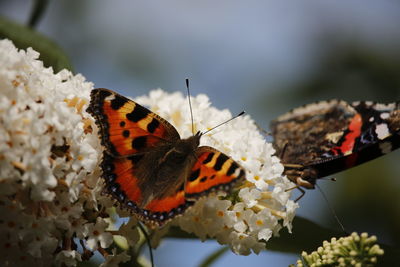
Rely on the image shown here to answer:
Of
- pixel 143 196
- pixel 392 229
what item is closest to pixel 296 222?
pixel 143 196

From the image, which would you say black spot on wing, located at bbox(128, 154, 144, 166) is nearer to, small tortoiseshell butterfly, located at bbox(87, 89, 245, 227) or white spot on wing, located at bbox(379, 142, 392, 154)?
small tortoiseshell butterfly, located at bbox(87, 89, 245, 227)

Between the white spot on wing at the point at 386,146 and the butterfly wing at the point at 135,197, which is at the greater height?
the butterfly wing at the point at 135,197

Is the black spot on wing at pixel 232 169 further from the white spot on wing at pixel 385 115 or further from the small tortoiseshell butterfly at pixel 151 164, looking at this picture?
the white spot on wing at pixel 385 115

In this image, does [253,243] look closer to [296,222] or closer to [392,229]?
[296,222]

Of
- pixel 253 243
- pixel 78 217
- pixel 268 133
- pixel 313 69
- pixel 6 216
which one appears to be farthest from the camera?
pixel 313 69

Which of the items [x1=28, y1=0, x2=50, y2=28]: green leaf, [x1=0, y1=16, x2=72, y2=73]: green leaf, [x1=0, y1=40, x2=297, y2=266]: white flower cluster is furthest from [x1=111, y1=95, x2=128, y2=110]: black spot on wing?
[x1=28, y1=0, x2=50, y2=28]: green leaf

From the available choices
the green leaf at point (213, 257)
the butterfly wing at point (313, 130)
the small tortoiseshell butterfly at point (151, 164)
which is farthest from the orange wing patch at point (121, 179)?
the butterfly wing at point (313, 130)
